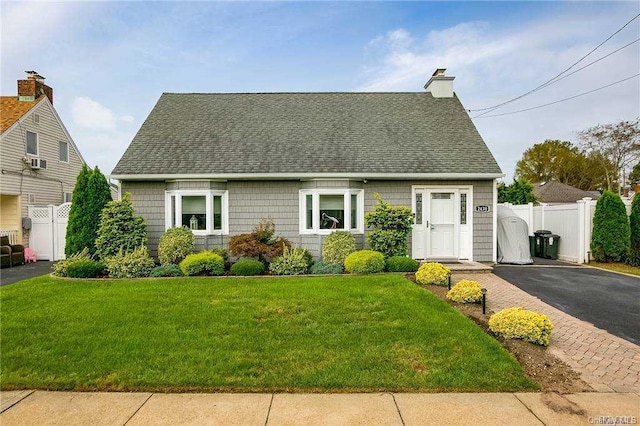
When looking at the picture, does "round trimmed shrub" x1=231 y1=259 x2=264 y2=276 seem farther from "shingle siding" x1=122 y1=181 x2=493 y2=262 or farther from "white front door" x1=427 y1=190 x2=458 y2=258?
"white front door" x1=427 y1=190 x2=458 y2=258

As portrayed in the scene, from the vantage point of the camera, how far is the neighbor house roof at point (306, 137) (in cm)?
1063

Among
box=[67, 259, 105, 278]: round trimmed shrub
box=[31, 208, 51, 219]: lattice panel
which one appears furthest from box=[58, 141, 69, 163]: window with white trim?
box=[67, 259, 105, 278]: round trimmed shrub

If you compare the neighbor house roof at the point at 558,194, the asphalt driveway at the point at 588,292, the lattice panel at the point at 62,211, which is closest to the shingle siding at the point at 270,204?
the asphalt driveway at the point at 588,292

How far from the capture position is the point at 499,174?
10.4 meters

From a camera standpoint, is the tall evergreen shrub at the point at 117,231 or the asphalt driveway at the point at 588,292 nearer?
the asphalt driveway at the point at 588,292

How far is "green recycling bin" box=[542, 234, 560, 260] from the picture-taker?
39.3 feet

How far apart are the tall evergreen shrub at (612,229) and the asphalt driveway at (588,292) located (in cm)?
115

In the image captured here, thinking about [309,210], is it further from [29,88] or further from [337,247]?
[29,88]

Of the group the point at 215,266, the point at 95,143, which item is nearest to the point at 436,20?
the point at 215,266

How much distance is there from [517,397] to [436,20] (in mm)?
11740

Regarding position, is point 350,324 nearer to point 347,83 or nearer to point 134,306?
point 134,306

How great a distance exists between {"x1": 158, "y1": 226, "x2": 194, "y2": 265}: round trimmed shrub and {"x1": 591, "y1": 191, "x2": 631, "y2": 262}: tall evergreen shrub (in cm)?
1258

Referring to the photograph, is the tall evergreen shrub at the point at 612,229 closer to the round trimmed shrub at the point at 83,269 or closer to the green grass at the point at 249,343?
the green grass at the point at 249,343

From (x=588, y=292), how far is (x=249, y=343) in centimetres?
752
